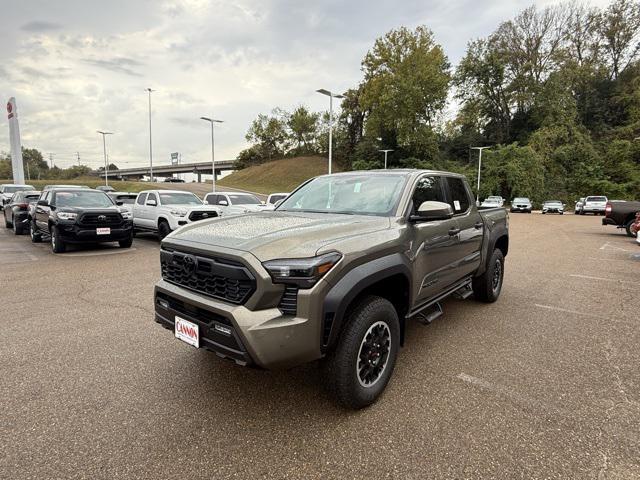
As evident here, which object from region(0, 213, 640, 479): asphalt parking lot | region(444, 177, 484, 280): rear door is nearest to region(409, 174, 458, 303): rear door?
region(444, 177, 484, 280): rear door

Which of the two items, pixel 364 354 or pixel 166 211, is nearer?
pixel 364 354

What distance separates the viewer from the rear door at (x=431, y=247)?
326 centimetres

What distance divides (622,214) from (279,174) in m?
56.2

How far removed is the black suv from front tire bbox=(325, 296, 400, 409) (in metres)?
8.93

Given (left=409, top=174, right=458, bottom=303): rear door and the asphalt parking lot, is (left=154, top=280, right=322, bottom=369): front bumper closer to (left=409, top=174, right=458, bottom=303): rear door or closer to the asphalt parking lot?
the asphalt parking lot

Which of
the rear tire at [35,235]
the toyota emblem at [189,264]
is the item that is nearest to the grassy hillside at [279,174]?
the rear tire at [35,235]

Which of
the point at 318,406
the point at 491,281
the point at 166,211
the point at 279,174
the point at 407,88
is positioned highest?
the point at 407,88

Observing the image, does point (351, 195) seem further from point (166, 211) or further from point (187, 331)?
point (166, 211)

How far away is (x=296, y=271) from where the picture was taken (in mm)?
2281

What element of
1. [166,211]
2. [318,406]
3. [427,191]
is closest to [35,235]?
[166,211]

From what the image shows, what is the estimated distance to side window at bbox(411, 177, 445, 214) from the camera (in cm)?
348

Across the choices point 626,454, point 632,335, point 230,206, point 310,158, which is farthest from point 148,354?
point 310,158

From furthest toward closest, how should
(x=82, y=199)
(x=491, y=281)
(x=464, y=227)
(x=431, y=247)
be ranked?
1. (x=82, y=199)
2. (x=491, y=281)
3. (x=464, y=227)
4. (x=431, y=247)

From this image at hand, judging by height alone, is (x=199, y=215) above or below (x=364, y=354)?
above
